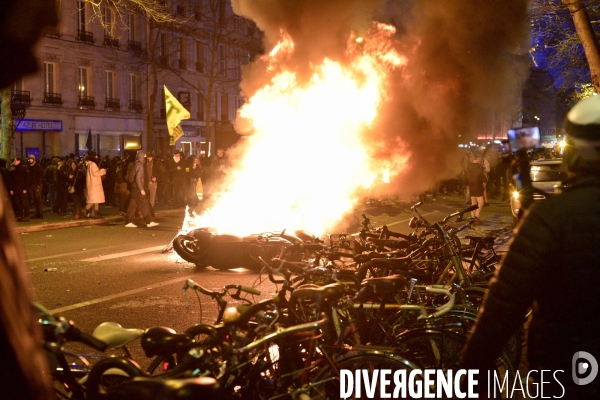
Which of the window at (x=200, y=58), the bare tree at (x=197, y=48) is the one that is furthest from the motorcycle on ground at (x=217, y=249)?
the window at (x=200, y=58)

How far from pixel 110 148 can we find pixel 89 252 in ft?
88.0

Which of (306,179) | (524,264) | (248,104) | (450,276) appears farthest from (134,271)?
(524,264)

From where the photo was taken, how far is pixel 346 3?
1365cm

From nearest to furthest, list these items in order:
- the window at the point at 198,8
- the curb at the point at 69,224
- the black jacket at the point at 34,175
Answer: the curb at the point at 69,224
the black jacket at the point at 34,175
the window at the point at 198,8

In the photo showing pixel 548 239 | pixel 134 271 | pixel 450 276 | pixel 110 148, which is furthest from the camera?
pixel 110 148

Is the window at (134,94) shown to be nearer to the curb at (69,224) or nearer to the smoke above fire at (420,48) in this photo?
the curb at (69,224)

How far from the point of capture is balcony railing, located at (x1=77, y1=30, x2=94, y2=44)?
3496 centimetres

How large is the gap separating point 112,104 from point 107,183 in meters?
16.2

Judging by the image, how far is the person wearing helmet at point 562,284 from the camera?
2.34m

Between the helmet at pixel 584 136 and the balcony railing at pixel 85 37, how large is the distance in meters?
35.9

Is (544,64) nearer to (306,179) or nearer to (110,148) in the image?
(306,179)

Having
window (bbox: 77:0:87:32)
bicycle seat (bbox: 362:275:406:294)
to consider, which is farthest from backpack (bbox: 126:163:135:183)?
window (bbox: 77:0:87:32)

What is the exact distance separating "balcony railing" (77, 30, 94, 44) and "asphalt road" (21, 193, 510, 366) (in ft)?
68.9

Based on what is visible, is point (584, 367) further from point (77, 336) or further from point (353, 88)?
point (353, 88)
